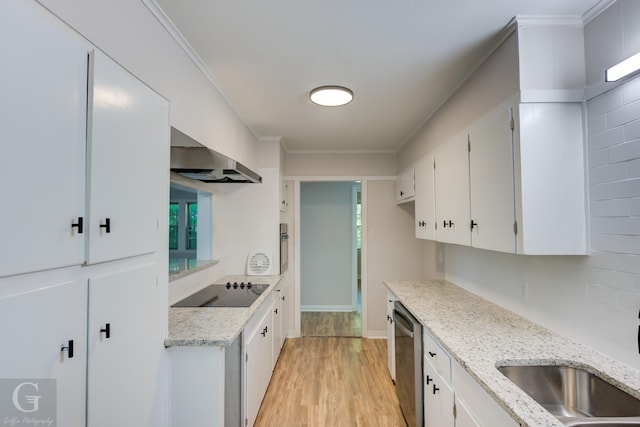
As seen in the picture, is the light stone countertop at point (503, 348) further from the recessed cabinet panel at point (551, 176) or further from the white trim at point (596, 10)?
the white trim at point (596, 10)

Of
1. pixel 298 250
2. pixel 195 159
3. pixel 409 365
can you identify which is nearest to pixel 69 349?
pixel 195 159

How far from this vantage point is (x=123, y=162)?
1126mm

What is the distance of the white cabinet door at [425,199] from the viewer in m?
2.66

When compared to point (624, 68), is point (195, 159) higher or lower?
lower

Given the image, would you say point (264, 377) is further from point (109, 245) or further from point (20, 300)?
point (20, 300)

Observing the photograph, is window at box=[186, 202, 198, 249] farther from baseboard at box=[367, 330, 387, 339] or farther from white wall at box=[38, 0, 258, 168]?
baseboard at box=[367, 330, 387, 339]

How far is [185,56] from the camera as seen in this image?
5.85 feet

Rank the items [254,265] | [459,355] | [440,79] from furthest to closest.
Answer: [254,265]
[440,79]
[459,355]

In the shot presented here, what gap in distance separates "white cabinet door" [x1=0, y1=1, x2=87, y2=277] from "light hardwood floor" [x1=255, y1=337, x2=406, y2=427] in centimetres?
215

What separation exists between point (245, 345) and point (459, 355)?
1247 millimetres

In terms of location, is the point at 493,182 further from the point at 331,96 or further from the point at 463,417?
the point at 331,96

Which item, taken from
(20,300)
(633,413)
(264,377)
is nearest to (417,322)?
(633,413)

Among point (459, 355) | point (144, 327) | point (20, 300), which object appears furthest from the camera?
point (459, 355)
